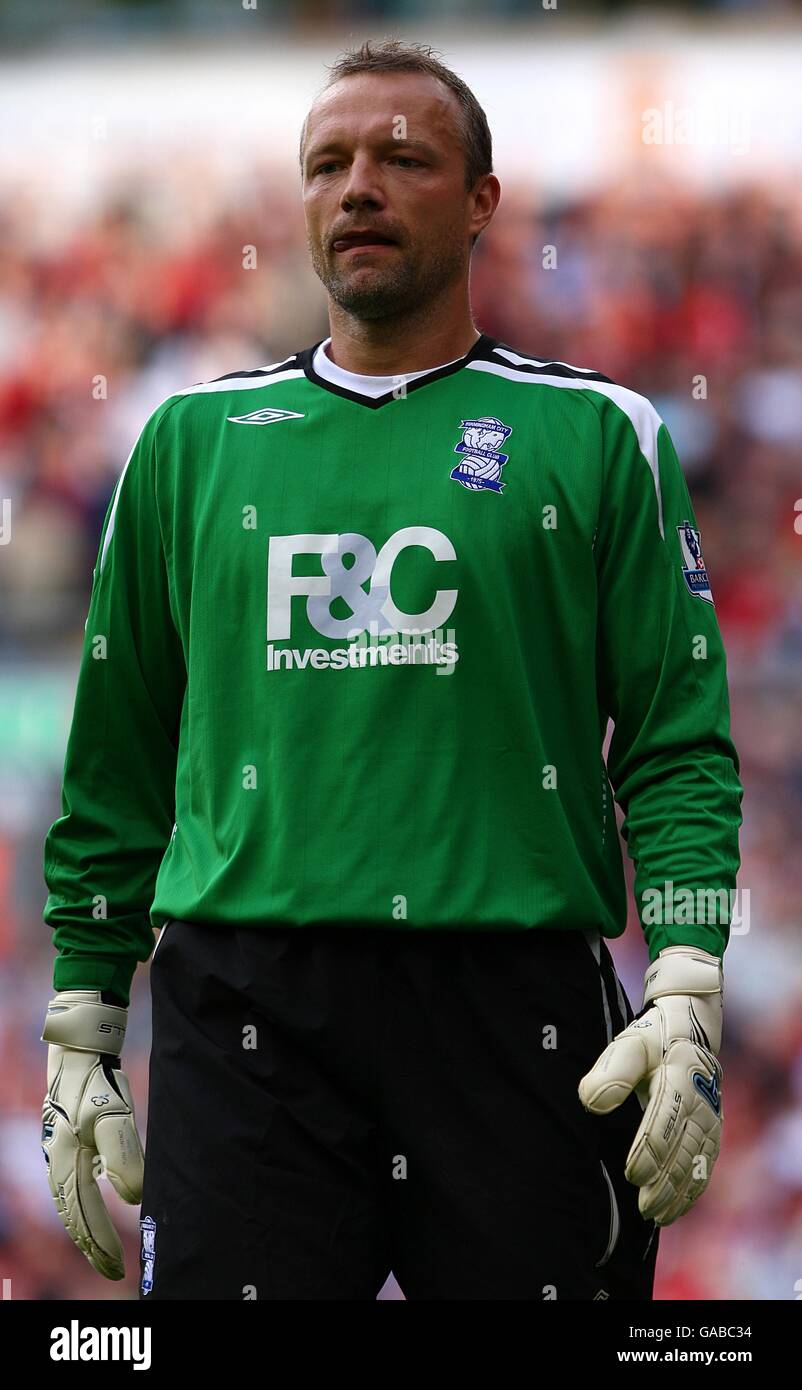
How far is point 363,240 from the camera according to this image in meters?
2.02

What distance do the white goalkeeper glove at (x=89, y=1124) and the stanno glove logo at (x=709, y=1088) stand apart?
0.64m

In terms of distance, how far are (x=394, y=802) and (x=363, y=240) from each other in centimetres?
67

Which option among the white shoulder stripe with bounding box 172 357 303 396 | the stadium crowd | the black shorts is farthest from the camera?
the stadium crowd

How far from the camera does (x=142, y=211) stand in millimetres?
5613

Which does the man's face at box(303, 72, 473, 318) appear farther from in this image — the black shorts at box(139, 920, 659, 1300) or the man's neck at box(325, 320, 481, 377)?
the black shorts at box(139, 920, 659, 1300)

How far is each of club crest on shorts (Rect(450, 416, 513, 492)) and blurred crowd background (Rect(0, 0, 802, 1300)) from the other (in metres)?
2.90

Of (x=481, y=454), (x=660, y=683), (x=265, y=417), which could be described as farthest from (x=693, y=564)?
(x=265, y=417)

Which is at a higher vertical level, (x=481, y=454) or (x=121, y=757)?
(x=481, y=454)

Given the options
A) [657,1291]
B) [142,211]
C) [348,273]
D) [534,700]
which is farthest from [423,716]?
[142,211]

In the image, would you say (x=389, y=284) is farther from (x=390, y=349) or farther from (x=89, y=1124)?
(x=89, y=1124)

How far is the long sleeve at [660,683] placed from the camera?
1.88 meters

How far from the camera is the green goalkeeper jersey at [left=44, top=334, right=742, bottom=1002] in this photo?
184 cm

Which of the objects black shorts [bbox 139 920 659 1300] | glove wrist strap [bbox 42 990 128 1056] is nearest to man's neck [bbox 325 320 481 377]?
black shorts [bbox 139 920 659 1300]

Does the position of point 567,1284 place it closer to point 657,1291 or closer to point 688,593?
point 688,593
